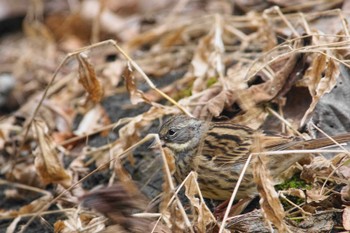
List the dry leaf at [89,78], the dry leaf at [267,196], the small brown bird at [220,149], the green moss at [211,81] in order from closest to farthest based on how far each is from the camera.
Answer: the dry leaf at [267,196] < the small brown bird at [220,149] < the dry leaf at [89,78] < the green moss at [211,81]

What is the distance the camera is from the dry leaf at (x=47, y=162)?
4.82m

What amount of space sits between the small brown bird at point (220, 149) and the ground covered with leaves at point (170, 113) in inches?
4.6

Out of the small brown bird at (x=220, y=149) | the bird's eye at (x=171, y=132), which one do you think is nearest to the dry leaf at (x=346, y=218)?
the small brown bird at (x=220, y=149)

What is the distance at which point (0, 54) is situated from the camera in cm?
805

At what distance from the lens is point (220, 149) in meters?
4.31

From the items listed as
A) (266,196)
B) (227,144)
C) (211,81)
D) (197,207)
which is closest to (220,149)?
(227,144)

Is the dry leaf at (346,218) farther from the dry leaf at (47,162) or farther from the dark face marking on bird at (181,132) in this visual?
the dry leaf at (47,162)

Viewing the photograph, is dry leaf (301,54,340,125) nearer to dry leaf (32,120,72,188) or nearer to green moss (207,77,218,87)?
green moss (207,77,218,87)

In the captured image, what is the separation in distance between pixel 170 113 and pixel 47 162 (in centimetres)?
83

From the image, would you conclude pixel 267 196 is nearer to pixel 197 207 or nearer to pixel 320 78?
pixel 197 207

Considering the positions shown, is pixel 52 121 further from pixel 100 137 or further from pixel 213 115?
pixel 213 115

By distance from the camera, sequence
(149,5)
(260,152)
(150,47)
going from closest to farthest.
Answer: (260,152) → (150,47) → (149,5)

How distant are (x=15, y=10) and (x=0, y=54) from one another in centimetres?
52

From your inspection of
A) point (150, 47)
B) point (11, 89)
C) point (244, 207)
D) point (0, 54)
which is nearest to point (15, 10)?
point (0, 54)
